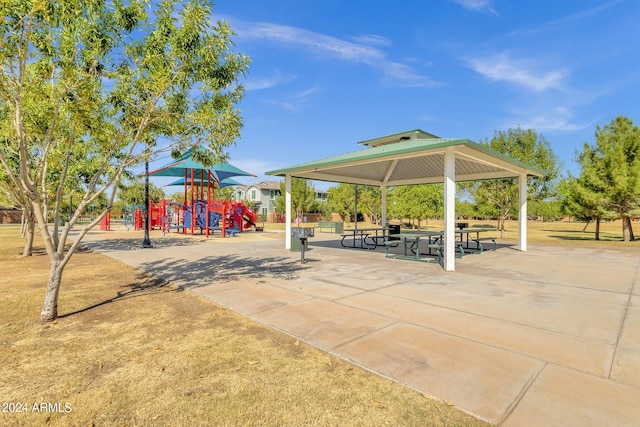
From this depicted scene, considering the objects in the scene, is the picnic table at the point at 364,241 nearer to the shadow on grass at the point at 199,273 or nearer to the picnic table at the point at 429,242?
the picnic table at the point at 429,242

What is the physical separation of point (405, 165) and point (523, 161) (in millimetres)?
12654

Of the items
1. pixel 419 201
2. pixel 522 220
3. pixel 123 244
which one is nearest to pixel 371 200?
pixel 419 201

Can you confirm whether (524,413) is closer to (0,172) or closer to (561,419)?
(561,419)

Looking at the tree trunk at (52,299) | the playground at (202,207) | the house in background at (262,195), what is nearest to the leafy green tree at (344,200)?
the house in background at (262,195)

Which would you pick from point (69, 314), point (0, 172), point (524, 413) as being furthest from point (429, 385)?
point (0, 172)

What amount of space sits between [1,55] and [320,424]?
18.7ft

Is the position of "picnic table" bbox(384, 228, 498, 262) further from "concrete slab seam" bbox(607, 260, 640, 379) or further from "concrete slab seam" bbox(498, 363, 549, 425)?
"concrete slab seam" bbox(498, 363, 549, 425)

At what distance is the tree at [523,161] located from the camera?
80.8 ft

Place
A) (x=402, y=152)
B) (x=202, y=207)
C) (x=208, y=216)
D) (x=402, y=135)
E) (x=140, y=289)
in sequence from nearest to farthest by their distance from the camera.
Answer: (x=140, y=289), (x=402, y=152), (x=402, y=135), (x=208, y=216), (x=202, y=207)

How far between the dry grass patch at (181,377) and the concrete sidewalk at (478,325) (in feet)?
1.19

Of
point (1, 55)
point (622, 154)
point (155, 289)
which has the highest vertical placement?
point (622, 154)

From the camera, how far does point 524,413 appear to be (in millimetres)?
2641

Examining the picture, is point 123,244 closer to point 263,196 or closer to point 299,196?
point 299,196

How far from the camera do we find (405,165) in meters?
17.2
